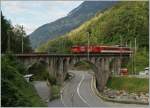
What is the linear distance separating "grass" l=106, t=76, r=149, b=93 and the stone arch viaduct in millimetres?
1165

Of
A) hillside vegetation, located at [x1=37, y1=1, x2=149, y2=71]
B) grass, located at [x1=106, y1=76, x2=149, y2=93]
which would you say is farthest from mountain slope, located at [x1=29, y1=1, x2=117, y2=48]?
grass, located at [x1=106, y1=76, x2=149, y2=93]

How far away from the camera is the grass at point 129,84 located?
50.4 metres

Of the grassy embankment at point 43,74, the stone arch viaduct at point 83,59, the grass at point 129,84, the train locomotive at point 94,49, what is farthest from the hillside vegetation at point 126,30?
the grassy embankment at point 43,74

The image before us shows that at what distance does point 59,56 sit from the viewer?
161 ft

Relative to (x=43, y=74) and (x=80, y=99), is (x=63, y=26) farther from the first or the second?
(x=80, y=99)

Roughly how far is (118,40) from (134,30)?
4.62 m

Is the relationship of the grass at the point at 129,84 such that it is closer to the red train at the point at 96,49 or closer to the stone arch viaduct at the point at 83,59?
the stone arch viaduct at the point at 83,59

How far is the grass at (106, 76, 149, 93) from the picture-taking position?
50444 mm

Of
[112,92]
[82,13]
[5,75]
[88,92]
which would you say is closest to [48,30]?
[82,13]

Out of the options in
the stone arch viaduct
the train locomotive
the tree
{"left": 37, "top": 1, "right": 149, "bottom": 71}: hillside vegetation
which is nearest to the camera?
the tree

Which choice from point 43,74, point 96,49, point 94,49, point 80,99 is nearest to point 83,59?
point 94,49

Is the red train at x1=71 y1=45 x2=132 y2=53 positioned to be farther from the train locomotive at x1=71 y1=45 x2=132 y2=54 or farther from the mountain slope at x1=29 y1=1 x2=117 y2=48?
the mountain slope at x1=29 y1=1 x2=117 y2=48

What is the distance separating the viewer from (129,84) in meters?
52.1

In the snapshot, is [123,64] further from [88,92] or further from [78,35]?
[78,35]
